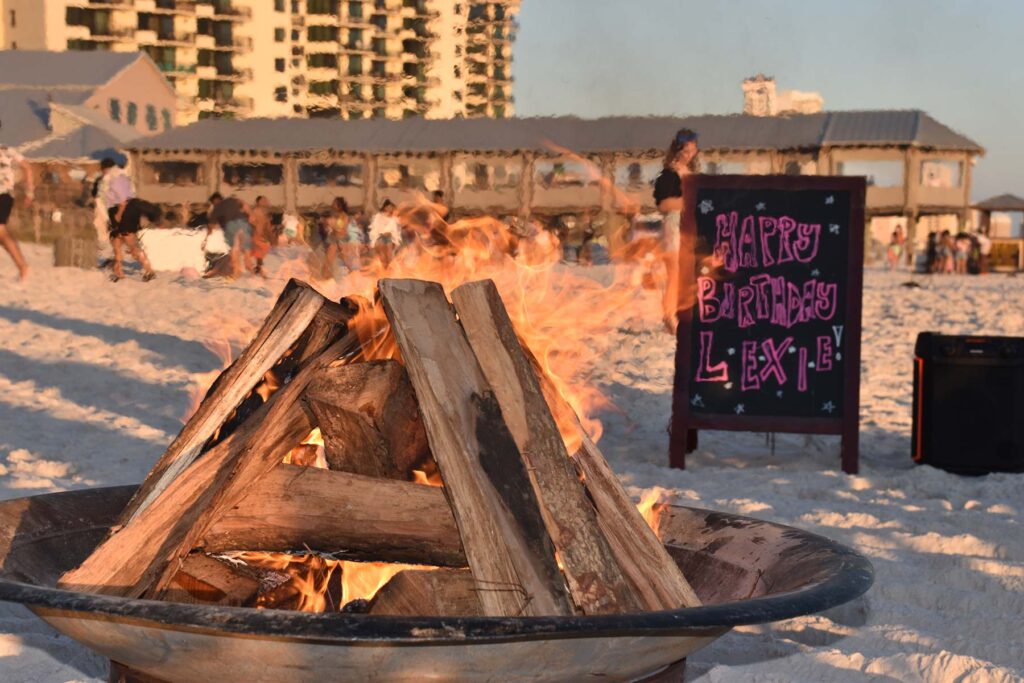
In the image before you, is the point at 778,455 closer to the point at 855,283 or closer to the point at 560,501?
the point at 855,283

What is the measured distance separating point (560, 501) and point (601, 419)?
666cm

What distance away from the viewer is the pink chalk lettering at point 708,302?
7594 millimetres

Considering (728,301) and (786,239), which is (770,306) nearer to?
(728,301)

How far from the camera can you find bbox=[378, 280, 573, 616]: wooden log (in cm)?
282

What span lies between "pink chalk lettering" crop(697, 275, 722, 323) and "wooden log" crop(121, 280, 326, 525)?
4442mm

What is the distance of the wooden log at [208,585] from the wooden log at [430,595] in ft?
1.23

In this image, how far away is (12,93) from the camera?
56094mm

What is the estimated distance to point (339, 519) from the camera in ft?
10.3

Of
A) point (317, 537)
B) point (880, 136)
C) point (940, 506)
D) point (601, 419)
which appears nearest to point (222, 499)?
point (317, 537)

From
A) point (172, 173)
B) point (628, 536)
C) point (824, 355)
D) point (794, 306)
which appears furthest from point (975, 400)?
point (172, 173)

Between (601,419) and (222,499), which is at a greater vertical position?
(222,499)

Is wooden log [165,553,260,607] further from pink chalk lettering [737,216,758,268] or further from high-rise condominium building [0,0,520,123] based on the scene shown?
high-rise condominium building [0,0,520,123]

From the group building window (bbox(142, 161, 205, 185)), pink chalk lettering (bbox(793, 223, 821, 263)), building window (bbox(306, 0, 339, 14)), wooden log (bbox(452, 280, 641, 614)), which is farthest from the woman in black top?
building window (bbox(306, 0, 339, 14))

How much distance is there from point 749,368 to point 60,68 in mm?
57704
